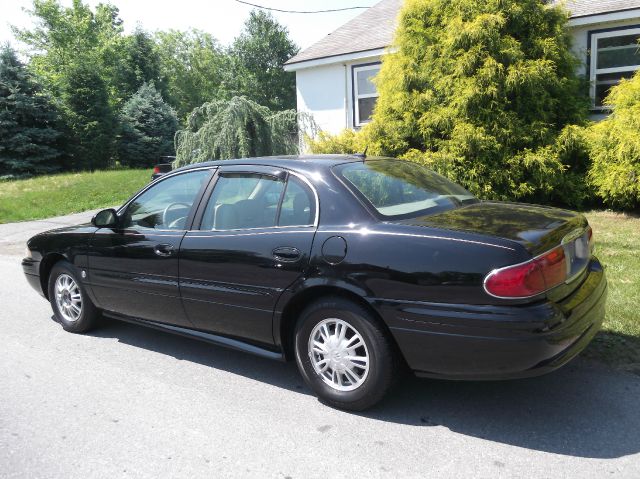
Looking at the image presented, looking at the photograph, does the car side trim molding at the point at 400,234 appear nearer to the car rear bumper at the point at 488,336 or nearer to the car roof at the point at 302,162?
the car rear bumper at the point at 488,336

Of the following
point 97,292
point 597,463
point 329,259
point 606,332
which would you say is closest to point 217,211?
point 329,259

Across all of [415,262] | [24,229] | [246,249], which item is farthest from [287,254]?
[24,229]

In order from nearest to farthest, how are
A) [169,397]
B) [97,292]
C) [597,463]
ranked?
[597,463] < [169,397] < [97,292]

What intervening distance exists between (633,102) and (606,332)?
5.70 m

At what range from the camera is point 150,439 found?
10.3ft

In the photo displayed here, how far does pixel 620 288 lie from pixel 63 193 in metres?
15.6

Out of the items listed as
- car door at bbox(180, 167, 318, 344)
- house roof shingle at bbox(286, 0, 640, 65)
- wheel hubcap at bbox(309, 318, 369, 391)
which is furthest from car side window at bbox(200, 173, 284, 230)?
house roof shingle at bbox(286, 0, 640, 65)

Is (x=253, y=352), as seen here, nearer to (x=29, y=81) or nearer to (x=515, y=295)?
(x=515, y=295)

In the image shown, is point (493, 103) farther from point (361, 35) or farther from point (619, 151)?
point (361, 35)

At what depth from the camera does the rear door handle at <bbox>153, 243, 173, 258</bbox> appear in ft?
13.5

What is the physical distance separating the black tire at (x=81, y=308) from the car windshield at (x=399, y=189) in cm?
275

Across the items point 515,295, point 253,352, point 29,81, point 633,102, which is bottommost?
point 253,352

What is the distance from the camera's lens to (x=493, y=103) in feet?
29.8

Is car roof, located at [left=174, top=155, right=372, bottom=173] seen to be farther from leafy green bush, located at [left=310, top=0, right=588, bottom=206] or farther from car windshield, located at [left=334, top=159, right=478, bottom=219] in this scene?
leafy green bush, located at [left=310, top=0, right=588, bottom=206]
